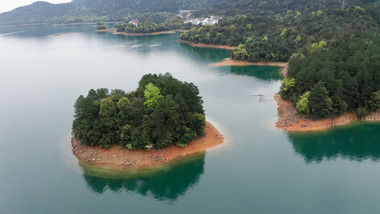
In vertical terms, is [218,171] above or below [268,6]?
below

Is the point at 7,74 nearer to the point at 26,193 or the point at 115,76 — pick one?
the point at 115,76

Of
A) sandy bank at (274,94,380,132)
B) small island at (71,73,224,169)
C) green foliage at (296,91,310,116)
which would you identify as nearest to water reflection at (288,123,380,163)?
sandy bank at (274,94,380,132)

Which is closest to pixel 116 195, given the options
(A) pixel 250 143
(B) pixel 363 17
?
(A) pixel 250 143

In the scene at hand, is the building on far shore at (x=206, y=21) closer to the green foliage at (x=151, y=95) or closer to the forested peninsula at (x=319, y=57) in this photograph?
the forested peninsula at (x=319, y=57)

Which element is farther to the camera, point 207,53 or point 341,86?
point 207,53

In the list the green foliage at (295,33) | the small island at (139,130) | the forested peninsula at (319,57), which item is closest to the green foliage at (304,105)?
the forested peninsula at (319,57)

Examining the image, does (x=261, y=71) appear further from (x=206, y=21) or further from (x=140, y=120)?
(x=206, y=21)

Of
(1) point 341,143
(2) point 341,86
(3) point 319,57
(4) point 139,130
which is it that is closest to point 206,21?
(3) point 319,57
